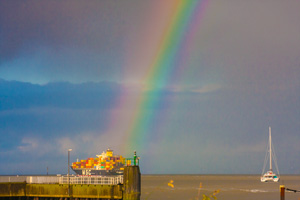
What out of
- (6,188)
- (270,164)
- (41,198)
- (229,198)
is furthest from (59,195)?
(270,164)

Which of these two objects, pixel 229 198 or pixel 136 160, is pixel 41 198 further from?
pixel 229 198

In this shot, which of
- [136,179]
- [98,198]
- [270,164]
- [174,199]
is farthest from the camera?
[270,164]

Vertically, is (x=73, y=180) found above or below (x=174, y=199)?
above

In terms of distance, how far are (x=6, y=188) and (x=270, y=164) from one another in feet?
498

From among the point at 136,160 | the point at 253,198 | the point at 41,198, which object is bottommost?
the point at 253,198

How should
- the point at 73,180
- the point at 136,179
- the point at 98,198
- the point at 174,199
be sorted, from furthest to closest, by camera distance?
the point at 174,199 < the point at 73,180 < the point at 98,198 < the point at 136,179

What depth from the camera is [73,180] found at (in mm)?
50906

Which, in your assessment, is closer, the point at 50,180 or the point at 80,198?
the point at 80,198

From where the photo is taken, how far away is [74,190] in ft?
156

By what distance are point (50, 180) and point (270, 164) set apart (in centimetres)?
14728

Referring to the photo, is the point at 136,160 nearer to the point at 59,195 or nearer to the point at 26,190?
the point at 59,195

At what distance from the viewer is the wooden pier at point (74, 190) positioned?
139 feet

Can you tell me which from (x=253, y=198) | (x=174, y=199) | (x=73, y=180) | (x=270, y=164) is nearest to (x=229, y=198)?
(x=253, y=198)

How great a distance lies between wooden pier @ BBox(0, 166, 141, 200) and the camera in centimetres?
4225
